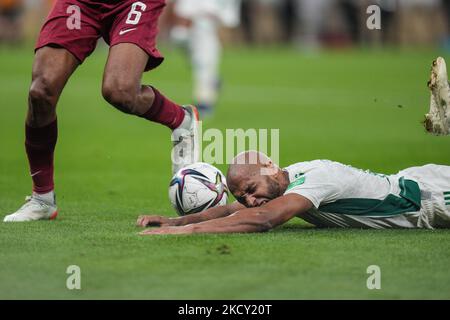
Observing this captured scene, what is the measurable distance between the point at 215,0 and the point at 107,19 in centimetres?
820

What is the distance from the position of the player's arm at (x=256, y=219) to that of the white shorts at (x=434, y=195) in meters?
0.91

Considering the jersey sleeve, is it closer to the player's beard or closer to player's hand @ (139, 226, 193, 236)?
the player's beard

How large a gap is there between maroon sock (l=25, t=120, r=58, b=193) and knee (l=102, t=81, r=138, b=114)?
49 centimetres

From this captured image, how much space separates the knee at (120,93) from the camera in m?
7.24

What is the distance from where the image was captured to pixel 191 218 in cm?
711

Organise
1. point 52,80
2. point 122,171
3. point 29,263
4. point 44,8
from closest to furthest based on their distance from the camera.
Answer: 1. point 29,263
2. point 52,80
3. point 122,171
4. point 44,8

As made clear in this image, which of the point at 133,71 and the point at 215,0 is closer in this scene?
the point at 133,71

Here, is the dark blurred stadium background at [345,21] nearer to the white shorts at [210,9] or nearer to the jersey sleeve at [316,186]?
the white shorts at [210,9]

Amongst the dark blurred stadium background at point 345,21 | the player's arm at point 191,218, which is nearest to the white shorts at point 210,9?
the player's arm at point 191,218

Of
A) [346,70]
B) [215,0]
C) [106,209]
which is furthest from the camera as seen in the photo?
[346,70]

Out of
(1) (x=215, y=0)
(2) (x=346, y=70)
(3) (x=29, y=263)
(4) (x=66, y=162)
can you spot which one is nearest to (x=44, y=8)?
(2) (x=346, y=70)

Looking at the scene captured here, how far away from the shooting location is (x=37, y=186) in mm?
7570

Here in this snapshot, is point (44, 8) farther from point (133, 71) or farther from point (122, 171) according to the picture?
point (133, 71)
